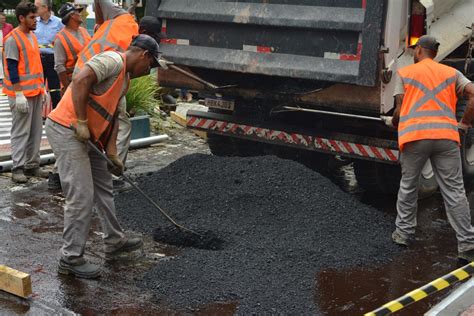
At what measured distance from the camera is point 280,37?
6461 millimetres

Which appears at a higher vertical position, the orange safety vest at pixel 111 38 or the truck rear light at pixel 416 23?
the truck rear light at pixel 416 23

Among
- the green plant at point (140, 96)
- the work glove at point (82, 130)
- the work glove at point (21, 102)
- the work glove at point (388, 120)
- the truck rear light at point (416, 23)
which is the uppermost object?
the truck rear light at point (416, 23)

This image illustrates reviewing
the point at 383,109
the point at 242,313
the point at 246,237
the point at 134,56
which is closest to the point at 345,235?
the point at 246,237

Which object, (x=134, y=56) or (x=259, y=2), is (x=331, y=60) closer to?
(x=259, y=2)

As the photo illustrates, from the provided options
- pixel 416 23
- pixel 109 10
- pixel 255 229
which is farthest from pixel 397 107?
pixel 109 10

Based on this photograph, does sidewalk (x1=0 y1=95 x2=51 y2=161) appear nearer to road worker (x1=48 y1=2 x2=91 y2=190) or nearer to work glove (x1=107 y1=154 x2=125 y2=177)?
road worker (x1=48 y1=2 x2=91 y2=190)

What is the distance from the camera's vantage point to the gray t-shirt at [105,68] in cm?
461

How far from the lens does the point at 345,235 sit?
573 cm

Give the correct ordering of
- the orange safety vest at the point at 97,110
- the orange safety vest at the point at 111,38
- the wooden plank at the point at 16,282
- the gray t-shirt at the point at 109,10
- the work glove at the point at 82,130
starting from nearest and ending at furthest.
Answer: the wooden plank at the point at 16,282
the work glove at the point at 82,130
the orange safety vest at the point at 97,110
the orange safety vest at the point at 111,38
the gray t-shirt at the point at 109,10

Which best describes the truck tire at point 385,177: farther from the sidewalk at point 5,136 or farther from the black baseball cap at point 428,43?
the sidewalk at point 5,136

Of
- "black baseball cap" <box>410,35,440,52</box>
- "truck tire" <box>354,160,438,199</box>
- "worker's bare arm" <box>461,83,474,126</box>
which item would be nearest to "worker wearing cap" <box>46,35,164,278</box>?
"black baseball cap" <box>410,35,440,52</box>

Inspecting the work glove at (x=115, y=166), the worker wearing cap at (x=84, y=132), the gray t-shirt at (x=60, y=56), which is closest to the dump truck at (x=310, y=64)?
the gray t-shirt at (x=60, y=56)

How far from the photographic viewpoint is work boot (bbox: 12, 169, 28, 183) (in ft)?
24.6

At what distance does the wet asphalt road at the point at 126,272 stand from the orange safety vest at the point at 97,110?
3.21 feet
